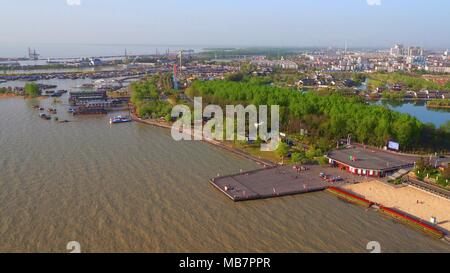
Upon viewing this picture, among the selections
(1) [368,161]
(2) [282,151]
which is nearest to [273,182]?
(2) [282,151]

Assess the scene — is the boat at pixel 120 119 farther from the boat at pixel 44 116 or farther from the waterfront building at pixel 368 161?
the waterfront building at pixel 368 161

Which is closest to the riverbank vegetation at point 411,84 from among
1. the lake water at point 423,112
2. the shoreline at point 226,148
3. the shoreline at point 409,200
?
the lake water at point 423,112

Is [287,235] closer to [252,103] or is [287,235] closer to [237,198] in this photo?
[237,198]

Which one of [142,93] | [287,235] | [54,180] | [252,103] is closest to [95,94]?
[142,93]

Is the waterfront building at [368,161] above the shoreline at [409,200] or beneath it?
above

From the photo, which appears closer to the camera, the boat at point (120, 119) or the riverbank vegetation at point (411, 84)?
the boat at point (120, 119)

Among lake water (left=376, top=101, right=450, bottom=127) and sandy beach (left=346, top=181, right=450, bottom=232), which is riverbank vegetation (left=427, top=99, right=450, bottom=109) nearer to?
lake water (left=376, top=101, right=450, bottom=127)
